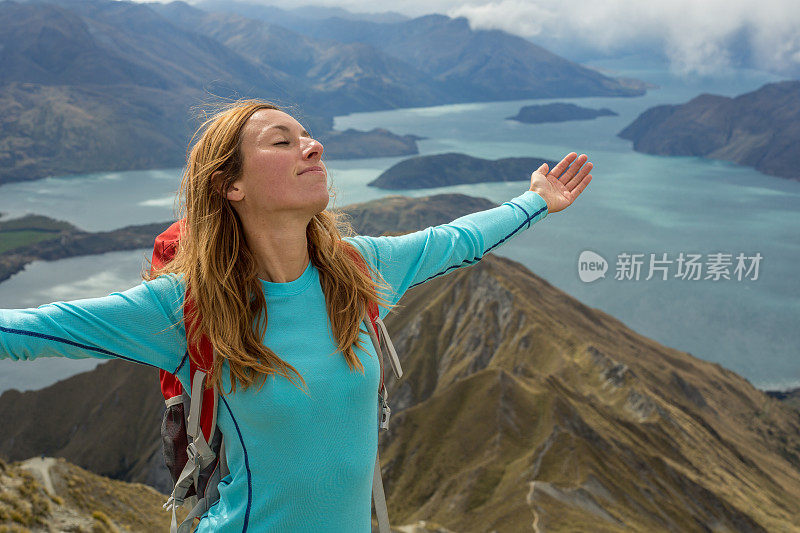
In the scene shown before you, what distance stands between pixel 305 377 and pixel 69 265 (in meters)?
146

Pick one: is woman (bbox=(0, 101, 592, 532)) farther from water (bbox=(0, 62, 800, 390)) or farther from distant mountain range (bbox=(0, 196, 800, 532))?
water (bbox=(0, 62, 800, 390))

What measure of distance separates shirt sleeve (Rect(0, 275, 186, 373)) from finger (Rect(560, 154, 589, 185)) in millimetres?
1970

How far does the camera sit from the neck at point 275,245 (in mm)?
2283

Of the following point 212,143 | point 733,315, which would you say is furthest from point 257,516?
point 733,315

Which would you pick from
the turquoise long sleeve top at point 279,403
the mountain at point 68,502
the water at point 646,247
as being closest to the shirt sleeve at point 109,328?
the turquoise long sleeve top at point 279,403

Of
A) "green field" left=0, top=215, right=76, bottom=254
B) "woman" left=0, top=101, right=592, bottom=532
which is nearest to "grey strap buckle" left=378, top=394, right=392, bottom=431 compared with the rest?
"woman" left=0, top=101, right=592, bottom=532

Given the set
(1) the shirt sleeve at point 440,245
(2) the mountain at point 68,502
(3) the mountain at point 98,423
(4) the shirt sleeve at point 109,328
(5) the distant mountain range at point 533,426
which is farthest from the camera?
(3) the mountain at point 98,423

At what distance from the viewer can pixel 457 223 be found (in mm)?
2971

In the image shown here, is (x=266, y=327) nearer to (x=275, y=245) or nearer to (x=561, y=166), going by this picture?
(x=275, y=245)

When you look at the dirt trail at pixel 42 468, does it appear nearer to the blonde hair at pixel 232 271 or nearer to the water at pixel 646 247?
the blonde hair at pixel 232 271

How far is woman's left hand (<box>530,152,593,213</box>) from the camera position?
3162 mm

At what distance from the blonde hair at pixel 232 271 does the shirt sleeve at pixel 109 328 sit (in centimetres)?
8

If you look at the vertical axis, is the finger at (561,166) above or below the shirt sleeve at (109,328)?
above

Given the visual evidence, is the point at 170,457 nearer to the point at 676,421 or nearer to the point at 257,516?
the point at 257,516
